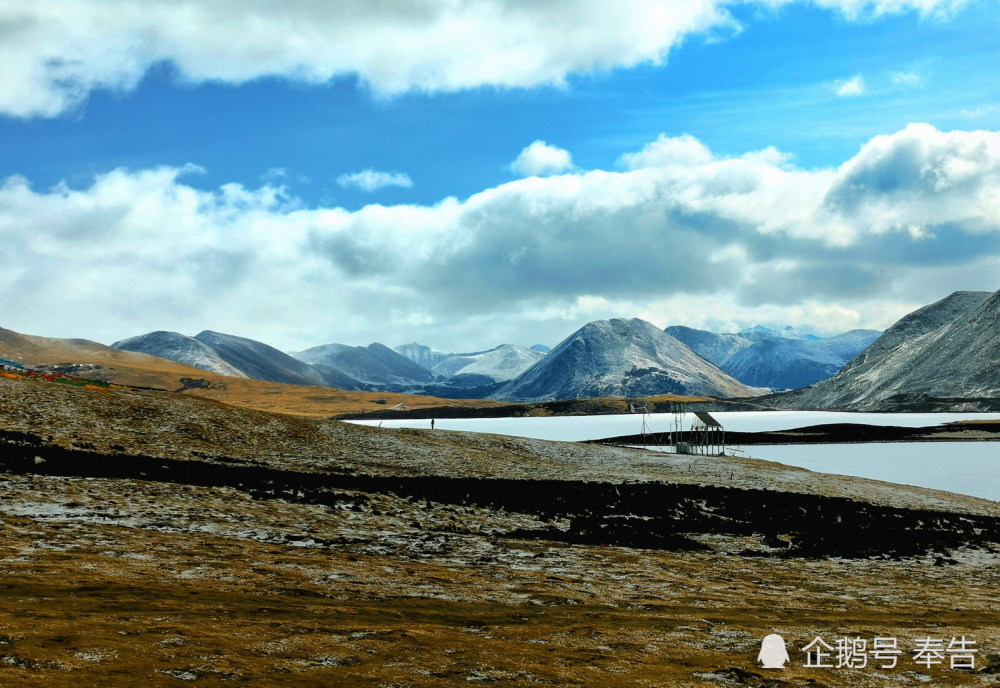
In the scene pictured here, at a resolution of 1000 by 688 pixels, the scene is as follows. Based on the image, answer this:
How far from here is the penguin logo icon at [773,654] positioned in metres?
11.6

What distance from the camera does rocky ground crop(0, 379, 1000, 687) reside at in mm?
10195

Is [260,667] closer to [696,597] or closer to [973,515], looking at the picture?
[696,597]

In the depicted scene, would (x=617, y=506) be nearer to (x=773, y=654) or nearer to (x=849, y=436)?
(x=773, y=654)

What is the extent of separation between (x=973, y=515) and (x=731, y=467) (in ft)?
85.2

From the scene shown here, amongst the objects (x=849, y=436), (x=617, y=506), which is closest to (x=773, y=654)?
(x=617, y=506)

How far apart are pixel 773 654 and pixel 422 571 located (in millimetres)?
10227

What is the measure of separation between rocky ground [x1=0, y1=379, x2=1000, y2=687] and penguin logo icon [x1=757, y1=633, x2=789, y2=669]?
25 centimetres

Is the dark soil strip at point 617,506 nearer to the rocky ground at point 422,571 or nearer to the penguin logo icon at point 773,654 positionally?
the rocky ground at point 422,571

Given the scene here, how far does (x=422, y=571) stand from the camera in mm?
19344

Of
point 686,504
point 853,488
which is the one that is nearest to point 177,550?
point 686,504

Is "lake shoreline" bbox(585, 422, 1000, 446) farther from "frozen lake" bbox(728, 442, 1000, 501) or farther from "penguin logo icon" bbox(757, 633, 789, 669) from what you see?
"penguin logo icon" bbox(757, 633, 789, 669)

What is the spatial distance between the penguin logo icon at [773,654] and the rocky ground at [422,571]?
9.8 inches

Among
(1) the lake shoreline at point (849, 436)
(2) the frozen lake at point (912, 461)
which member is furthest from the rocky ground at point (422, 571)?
(1) the lake shoreline at point (849, 436)

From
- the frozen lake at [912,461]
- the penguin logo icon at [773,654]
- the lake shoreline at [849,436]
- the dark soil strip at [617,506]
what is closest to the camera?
the penguin logo icon at [773,654]
